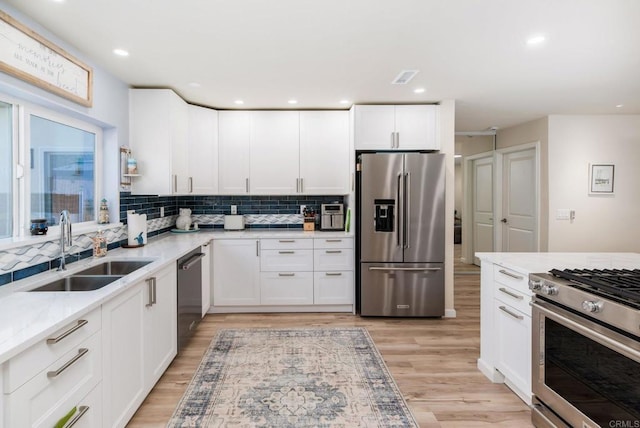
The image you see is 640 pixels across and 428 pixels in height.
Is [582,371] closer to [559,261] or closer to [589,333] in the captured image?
[589,333]

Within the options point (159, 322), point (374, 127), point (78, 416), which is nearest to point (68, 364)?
point (78, 416)

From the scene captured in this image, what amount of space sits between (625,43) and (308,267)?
326 centimetres

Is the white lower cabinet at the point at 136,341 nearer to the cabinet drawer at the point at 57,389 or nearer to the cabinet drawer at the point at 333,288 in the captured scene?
the cabinet drawer at the point at 57,389

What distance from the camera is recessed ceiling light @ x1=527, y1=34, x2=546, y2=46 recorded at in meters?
2.31

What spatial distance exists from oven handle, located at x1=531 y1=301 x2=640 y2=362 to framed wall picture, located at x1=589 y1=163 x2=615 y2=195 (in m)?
3.55

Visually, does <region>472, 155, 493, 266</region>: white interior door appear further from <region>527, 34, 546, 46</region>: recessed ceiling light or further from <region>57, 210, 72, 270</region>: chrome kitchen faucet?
<region>57, 210, 72, 270</region>: chrome kitchen faucet

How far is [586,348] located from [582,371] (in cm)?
12

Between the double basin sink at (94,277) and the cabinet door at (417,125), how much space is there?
Result: 2.85m

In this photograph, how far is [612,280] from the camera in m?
1.68

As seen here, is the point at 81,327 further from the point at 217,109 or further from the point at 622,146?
the point at 622,146

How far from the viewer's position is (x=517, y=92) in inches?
138

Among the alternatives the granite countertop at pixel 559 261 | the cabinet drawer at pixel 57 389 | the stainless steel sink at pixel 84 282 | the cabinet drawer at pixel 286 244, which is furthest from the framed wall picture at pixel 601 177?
the cabinet drawer at pixel 57 389

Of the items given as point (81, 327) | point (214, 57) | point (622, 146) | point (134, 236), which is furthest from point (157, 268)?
point (622, 146)

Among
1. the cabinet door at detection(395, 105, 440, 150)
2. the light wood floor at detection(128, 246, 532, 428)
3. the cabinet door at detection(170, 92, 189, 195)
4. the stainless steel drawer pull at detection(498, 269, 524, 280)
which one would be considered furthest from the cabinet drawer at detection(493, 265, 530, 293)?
the cabinet door at detection(170, 92, 189, 195)
